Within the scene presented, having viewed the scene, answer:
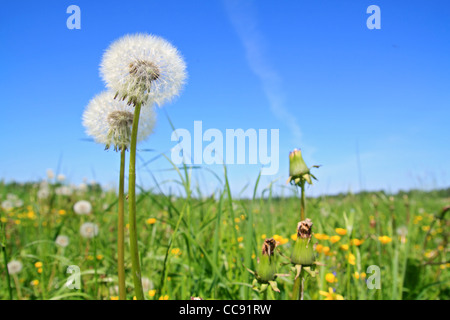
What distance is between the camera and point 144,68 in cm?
95

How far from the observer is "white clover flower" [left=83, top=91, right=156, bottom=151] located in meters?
1.02

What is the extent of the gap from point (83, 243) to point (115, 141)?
2072 millimetres

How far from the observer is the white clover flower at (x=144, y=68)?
930 millimetres

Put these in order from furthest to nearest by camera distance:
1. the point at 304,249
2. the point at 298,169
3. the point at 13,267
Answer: the point at 13,267 < the point at 298,169 < the point at 304,249

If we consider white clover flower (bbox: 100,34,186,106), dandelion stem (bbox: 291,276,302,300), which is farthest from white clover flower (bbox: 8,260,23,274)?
dandelion stem (bbox: 291,276,302,300)

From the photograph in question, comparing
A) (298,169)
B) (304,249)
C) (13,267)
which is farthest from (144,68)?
(13,267)

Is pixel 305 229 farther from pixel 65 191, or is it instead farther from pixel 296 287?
pixel 65 191

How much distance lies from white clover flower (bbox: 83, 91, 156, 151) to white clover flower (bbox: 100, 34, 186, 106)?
2.8 inches

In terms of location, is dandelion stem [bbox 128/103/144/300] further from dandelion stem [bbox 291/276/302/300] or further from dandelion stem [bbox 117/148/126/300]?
dandelion stem [bbox 291/276/302/300]

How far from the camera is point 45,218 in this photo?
129 inches

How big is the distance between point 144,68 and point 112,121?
0.21 m

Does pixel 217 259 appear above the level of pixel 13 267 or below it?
above
